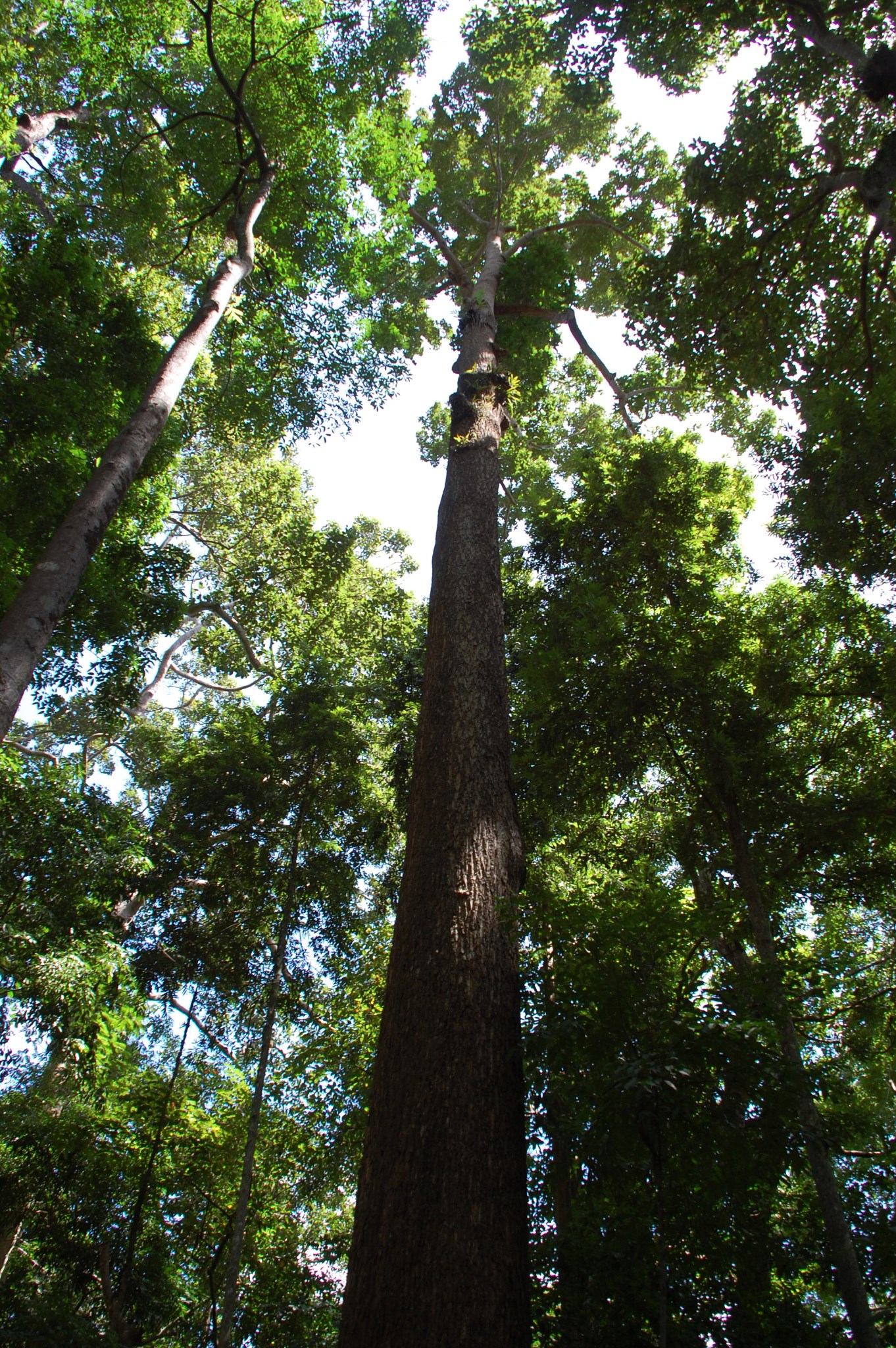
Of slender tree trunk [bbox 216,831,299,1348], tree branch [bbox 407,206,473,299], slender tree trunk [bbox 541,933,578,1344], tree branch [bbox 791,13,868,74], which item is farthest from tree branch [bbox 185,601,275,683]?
tree branch [bbox 791,13,868,74]

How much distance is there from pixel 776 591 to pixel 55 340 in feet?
23.8

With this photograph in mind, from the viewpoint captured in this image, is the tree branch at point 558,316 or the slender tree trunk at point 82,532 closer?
the slender tree trunk at point 82,532

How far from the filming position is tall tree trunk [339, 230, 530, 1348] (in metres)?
1.95

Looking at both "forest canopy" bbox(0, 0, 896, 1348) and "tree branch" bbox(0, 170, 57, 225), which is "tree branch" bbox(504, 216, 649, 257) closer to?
"forest canopy" bbox(0, 0, 896, 1348)

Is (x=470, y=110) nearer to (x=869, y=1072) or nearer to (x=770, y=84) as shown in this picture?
(x=770, y=84)

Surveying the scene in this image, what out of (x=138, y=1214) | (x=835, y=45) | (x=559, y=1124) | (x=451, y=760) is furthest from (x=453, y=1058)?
(x=835, y=45)

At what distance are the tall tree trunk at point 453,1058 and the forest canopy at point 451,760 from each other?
16mm

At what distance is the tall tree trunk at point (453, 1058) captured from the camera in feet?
6.39

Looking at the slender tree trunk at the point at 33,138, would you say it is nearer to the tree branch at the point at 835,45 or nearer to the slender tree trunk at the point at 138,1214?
the tree branch at the point at 835,45

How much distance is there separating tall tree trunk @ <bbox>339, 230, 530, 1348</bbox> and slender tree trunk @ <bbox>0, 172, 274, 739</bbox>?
243 cm

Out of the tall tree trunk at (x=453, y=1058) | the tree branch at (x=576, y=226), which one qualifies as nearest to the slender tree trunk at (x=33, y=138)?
the tree branch at (x=576, y=226)

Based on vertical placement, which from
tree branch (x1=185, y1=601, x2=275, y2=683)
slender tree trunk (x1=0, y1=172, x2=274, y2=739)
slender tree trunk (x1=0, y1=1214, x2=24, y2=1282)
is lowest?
slender tree trunk (x1=0, y1=1214, x2=24, y2=1282)

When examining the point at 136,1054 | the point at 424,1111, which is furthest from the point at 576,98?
the point at 136,1054

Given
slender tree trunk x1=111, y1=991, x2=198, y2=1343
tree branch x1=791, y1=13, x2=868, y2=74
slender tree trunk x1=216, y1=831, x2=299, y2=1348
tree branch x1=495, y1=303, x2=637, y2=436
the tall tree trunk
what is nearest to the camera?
the tall tree trunk
